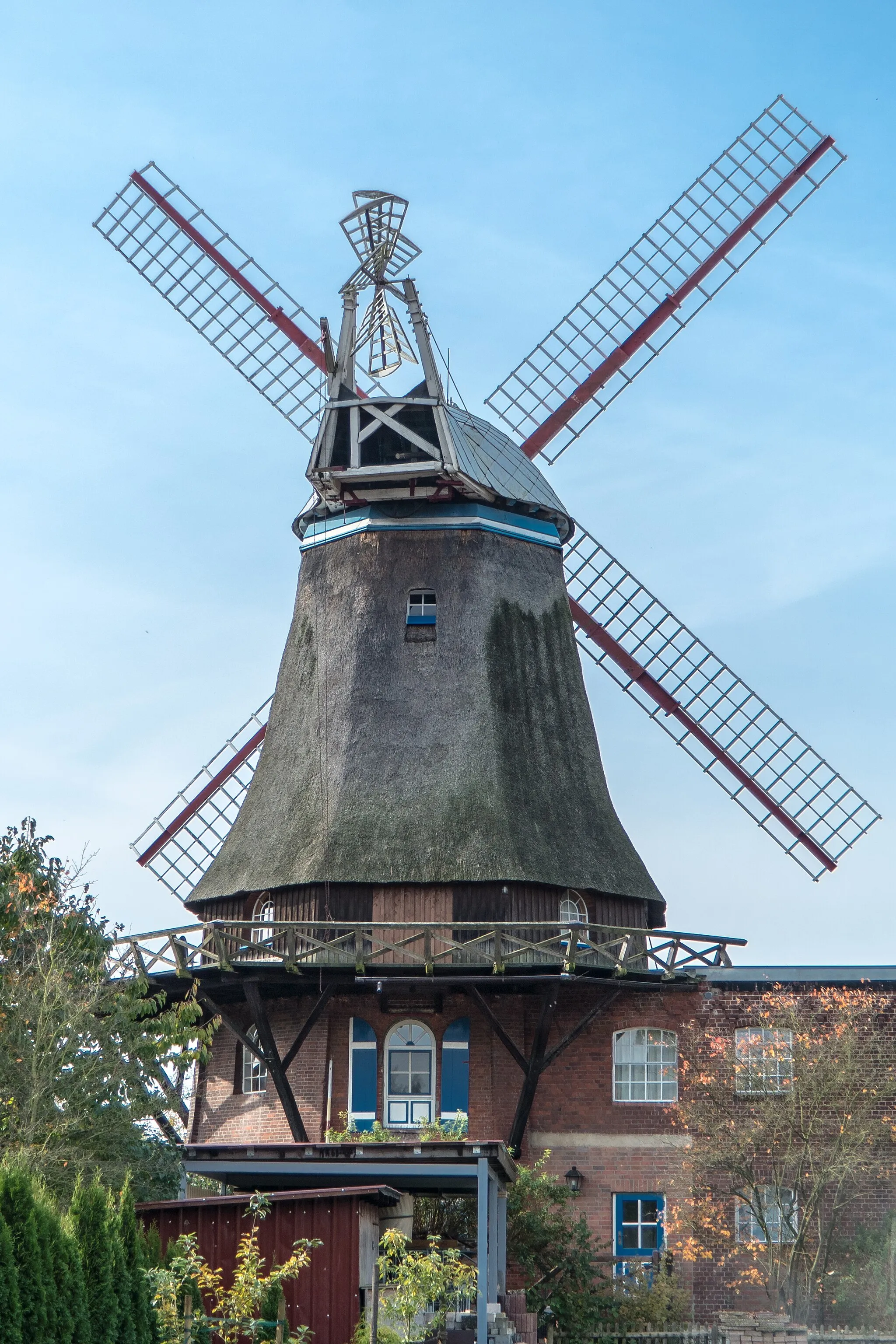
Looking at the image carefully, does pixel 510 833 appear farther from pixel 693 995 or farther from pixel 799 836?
pixel 799 836

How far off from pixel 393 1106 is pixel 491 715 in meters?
5.36

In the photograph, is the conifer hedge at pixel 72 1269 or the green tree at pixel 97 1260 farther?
the green tree at pixel 97 1260

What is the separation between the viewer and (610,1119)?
24984 millimetres

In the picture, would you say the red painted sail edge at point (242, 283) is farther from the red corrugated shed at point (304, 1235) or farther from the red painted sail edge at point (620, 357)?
the red corrugated shed at point (304, 1235)

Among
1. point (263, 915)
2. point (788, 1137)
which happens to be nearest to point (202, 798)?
point (263, 915)

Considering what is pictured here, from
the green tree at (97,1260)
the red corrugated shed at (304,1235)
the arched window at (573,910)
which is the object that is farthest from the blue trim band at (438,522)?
the green tree at (97,1260)

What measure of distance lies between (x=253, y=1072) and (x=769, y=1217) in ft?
23.7

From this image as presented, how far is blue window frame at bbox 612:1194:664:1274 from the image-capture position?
24516mm

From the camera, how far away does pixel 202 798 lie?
101 ft

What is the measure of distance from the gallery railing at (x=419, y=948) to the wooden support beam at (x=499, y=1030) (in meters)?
0.39

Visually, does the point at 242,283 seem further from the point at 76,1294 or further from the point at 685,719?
the point at 76,1294

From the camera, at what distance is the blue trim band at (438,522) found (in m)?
27.5

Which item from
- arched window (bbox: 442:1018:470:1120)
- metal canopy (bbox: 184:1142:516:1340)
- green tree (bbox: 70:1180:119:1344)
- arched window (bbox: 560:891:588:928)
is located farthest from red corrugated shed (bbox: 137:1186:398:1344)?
arched window (bbox: 560:891:588:928)

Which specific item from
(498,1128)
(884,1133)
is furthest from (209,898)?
(884,1133)
